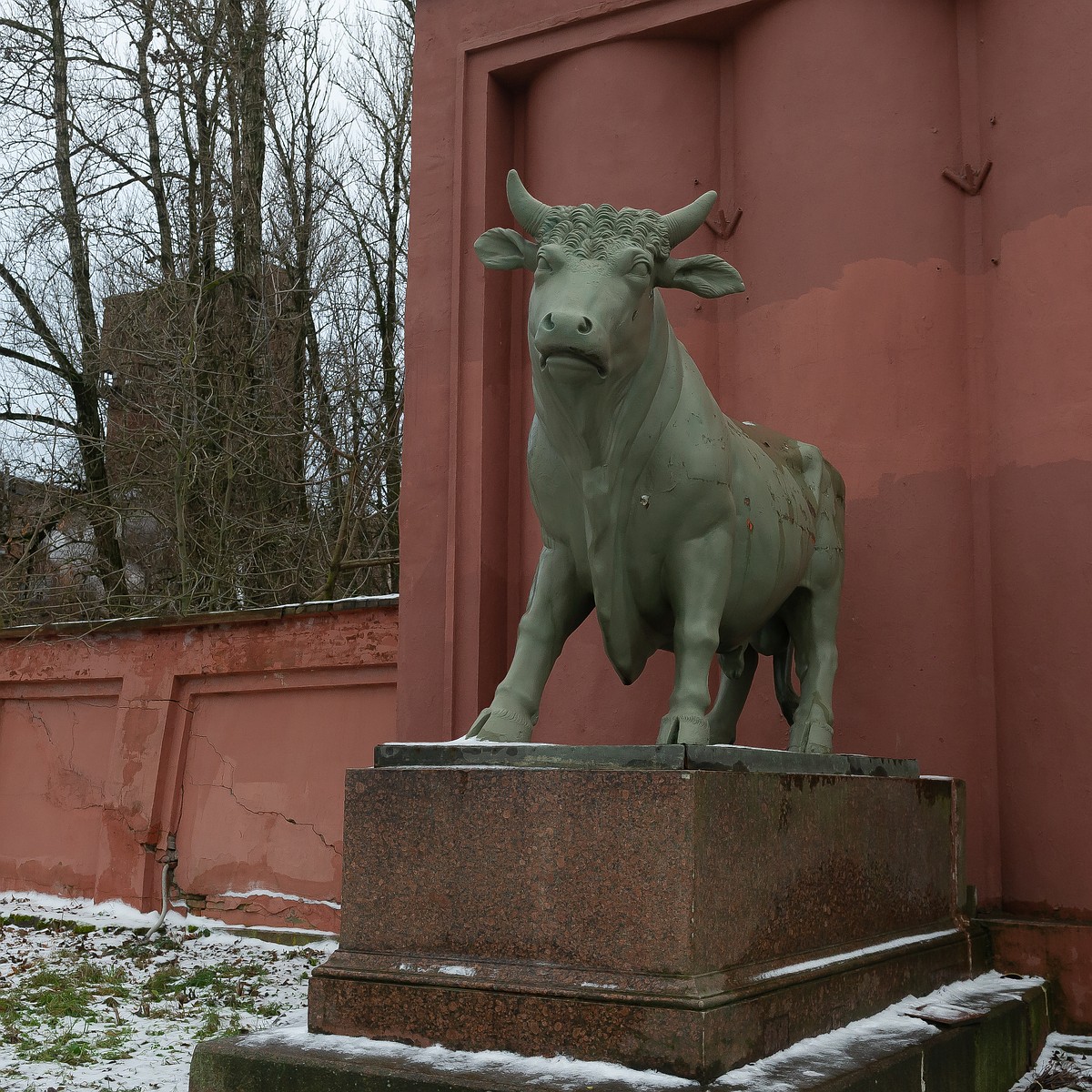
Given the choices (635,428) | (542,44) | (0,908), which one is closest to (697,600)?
(635,428)

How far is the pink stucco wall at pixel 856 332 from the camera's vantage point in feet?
17.9

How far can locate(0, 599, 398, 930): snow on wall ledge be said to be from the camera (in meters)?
7.80

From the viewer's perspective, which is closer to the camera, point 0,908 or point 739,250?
point 739,250

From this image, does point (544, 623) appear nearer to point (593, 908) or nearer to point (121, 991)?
point (593, 908)

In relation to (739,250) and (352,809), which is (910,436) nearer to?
(739,250)

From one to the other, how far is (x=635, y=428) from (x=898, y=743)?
2575mm

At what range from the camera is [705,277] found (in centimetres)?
379

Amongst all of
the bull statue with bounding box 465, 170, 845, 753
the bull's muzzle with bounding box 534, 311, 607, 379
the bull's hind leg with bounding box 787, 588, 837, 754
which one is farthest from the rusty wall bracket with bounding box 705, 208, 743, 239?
the bull's muzzle with bounding box 534, 311, 607, 379

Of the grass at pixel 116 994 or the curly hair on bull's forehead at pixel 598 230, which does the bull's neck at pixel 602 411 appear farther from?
the grass at pixel 116 994

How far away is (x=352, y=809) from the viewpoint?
3498 mm

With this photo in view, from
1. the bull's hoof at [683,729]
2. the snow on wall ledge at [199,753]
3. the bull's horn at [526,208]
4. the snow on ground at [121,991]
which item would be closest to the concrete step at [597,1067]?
the snow on ground at [121,991]

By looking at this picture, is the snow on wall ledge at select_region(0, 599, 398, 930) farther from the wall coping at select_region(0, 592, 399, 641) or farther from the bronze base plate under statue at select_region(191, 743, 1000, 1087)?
the bronze base plate under statue at select_region(191, 743, 1000, 1087)

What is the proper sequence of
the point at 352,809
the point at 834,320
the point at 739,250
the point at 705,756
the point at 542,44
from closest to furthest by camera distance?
1. the point at 705,756
2. the point at 352,809
3. the point at 834,320
4. the point at 739,250
5. the point at 542,44

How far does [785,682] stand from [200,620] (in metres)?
4.88
